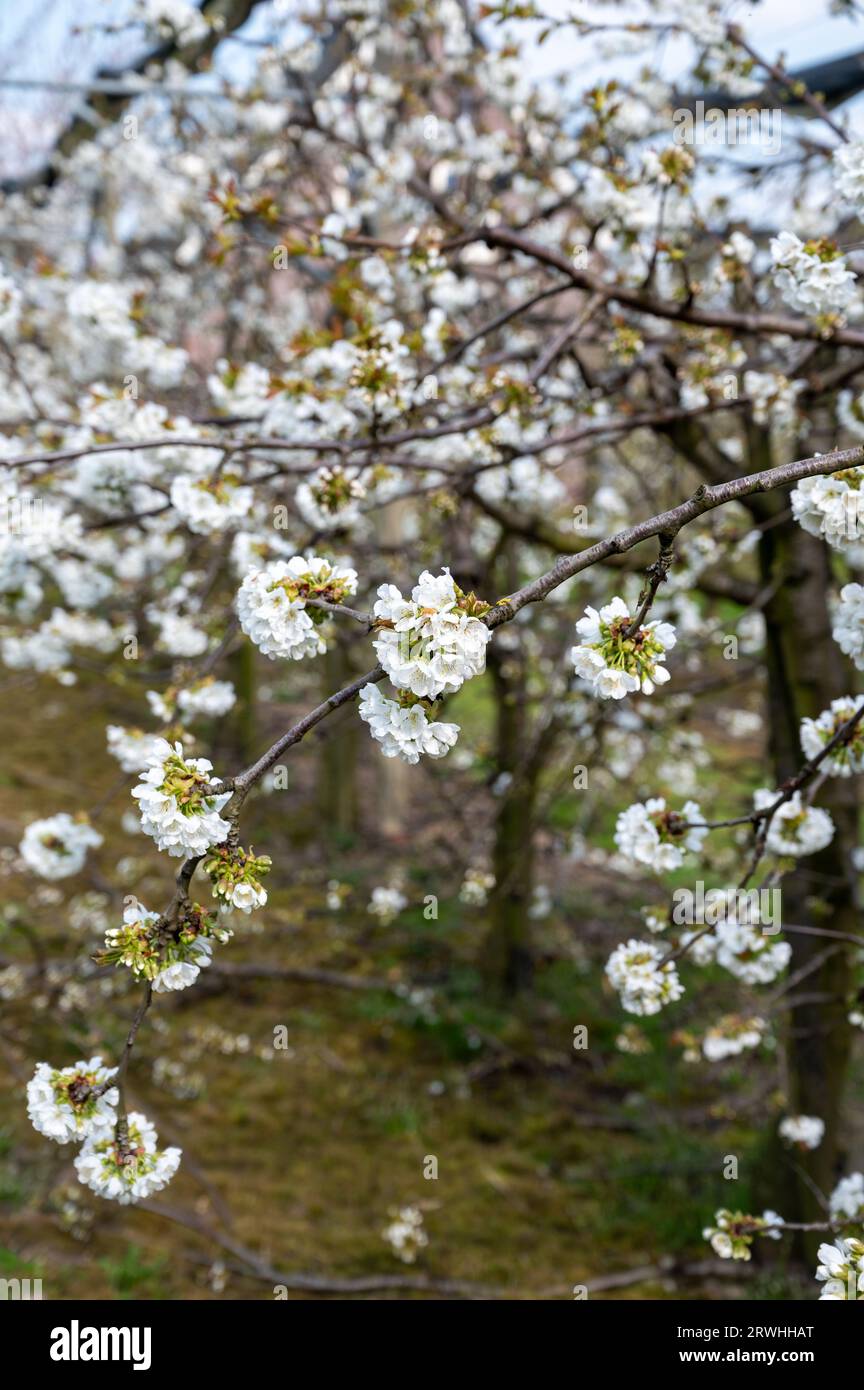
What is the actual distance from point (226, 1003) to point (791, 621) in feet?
11.0

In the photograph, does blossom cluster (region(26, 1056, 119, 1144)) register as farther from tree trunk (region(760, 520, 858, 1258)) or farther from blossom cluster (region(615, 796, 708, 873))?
tree trunk (region(760, 520, 858, 1258))

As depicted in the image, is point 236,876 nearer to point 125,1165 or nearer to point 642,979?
point 125,1165

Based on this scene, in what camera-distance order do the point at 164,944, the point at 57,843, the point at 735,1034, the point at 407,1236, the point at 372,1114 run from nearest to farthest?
the point at 164,944
the point at 735,1034
the point at 57,843
the point at 407,1236
the point at 372,1114

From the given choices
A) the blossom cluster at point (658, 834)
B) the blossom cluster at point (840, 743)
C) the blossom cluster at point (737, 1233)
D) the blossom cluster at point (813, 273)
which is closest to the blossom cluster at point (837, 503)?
the blossom cluster at point (840, 743)

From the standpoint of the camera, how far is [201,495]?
1.92m

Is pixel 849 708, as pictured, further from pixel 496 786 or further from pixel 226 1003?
pixel 226 1003

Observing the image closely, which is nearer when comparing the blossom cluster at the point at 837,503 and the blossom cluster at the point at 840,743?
the blossom cluster at the point at 837,503

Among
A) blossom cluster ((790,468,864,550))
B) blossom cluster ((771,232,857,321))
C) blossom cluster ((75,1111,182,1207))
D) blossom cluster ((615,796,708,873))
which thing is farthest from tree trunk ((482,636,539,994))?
blossom cluster ((75,1111,182,1207))

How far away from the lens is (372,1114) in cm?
390

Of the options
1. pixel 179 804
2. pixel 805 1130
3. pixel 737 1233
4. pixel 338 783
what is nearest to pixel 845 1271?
pixel 737 1233

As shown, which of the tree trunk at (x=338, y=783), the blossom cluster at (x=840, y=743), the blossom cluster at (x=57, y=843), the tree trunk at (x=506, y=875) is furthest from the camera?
the tree trunk at (x=338, y=783)

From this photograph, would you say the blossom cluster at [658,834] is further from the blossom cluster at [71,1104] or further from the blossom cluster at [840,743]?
the blossom cluster at [71,1104]

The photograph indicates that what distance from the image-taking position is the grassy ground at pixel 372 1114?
3082mm
